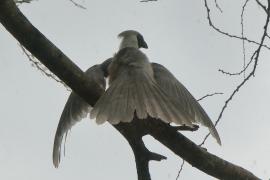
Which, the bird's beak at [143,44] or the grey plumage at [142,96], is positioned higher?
the bird's beak at [143,44]

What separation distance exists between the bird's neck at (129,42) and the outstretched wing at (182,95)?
43cm

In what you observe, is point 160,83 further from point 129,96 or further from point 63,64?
point 63,64

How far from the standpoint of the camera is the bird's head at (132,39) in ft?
15.7

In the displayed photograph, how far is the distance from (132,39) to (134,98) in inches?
55.7

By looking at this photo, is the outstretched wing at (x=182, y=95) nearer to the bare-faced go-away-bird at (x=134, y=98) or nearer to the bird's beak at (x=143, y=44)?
the bare-faced go-away-bird at (x=134, y=98)

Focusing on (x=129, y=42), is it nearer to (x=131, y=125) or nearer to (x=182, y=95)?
(x=182, y=95)

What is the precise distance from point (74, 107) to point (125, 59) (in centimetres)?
53

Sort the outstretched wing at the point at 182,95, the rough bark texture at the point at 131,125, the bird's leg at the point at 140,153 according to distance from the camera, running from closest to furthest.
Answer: the rough bark texture at the point at 131,125, the bird's leg at the point at 140,153, the outstretched wing at the point at 182,95

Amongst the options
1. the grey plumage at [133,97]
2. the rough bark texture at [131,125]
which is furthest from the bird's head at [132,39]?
the rough bark texture at [131,125]

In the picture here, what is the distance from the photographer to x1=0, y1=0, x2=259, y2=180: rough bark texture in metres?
2.62

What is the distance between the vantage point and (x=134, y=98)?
360cm

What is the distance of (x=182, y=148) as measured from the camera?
2998 mm

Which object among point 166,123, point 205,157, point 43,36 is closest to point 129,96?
point 166,123

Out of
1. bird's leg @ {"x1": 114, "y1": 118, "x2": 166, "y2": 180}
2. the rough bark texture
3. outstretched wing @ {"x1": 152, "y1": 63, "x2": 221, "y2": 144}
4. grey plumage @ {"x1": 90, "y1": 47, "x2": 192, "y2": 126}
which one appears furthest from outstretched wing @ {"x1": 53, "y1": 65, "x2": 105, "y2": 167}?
bird's leg @ {"x1": 114, "y1": 118, "x2": 166, "y2": 180}
